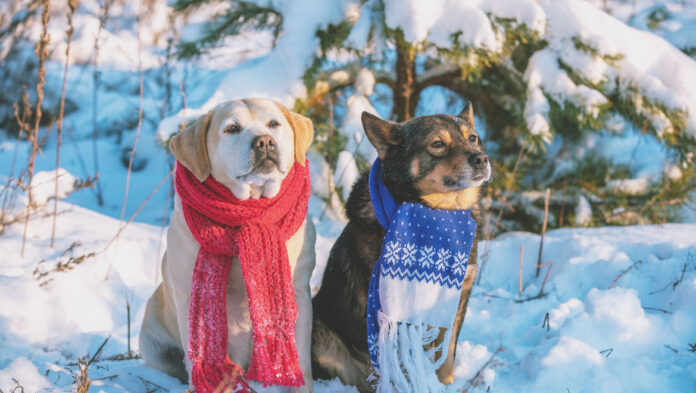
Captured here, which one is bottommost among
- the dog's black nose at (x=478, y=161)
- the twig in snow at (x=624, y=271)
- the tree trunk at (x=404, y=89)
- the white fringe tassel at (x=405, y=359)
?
the white fringe tassel at (x=405, y=359)

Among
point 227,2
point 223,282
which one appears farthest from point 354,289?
point 227,2

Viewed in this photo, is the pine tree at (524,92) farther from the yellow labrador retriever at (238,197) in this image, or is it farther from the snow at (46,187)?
the yellow labrador retriever at (238,197)

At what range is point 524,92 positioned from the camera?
4820 millimetres

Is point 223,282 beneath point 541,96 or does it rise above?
beneath

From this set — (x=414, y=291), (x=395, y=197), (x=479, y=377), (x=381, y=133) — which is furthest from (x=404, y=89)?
(x=479, y=377)

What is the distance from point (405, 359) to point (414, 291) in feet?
1.04

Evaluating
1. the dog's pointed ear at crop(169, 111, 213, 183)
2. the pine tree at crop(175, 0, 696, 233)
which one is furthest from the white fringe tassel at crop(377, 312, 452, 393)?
the pine tree at crop(175, 0, 696, 233)

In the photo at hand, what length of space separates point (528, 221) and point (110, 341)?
4121 mm

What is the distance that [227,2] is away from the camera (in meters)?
5.16

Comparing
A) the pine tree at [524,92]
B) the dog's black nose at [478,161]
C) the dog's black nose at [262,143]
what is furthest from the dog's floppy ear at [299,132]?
the pine tree at [524,92]

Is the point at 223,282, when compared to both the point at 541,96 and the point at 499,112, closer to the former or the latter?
the point at 541,96

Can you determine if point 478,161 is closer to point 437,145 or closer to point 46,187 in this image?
point 437,145

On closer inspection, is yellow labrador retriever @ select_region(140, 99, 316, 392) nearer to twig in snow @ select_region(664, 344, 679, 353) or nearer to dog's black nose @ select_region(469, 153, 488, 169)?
dog's black nose @ select_region(469, 153, 488, 169)

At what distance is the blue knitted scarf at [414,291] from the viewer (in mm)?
2373
